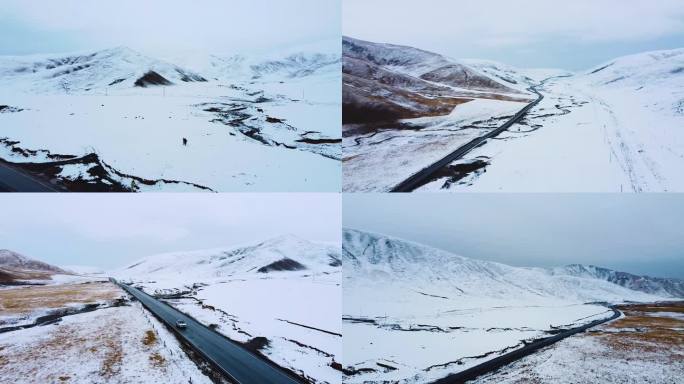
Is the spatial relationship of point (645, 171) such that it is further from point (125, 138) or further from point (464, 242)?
point (125, 138)

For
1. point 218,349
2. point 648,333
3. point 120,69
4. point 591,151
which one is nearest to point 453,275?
point 591,151

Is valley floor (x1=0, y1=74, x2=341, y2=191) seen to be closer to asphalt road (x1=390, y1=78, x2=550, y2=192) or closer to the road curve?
asphalt road (x1=390, y1=78, x2=550, y2=192)

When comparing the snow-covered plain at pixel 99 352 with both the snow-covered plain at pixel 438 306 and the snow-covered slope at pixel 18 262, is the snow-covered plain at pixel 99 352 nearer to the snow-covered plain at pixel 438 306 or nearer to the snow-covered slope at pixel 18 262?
the snow-covered slope at pixel 18 262

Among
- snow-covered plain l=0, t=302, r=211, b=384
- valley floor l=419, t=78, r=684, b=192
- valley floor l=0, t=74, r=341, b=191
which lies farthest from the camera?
valley floor l=419, t=78, r=684, b=192

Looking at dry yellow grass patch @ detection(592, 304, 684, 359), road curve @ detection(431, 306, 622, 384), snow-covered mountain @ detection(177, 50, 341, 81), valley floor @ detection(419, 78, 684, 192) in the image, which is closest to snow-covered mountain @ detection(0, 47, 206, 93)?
snow-covered mountain @ detection(177, 50, 341, 81)

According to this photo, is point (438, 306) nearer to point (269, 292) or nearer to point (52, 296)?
point (269, 292)
